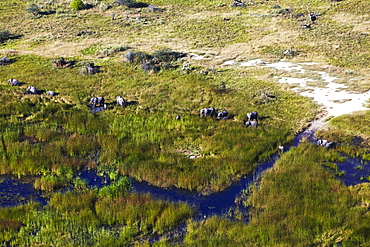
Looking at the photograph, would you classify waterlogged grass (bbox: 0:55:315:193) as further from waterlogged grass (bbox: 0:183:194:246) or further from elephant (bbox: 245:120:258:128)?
waterlogged grass (bbox: 0:183:194:246)

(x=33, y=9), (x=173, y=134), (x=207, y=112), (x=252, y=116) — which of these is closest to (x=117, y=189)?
(x=173, y=134)

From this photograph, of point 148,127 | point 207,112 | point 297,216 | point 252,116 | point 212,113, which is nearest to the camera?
point 297,216

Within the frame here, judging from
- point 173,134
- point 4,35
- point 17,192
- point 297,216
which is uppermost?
point 4,35

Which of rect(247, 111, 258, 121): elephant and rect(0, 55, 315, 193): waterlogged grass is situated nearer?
rect(0, 55, 315, 193): waterlogged grass

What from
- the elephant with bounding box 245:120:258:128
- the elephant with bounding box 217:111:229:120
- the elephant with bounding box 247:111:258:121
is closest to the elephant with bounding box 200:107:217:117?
the elephant with bounding box 217:111:229:120

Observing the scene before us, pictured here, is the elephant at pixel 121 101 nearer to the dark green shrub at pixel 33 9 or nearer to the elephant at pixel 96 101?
the elephant at pixel 96 101

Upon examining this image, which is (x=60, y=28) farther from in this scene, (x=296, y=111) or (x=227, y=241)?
(x=227, y=241)

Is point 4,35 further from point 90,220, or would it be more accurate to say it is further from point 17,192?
point 90,220
